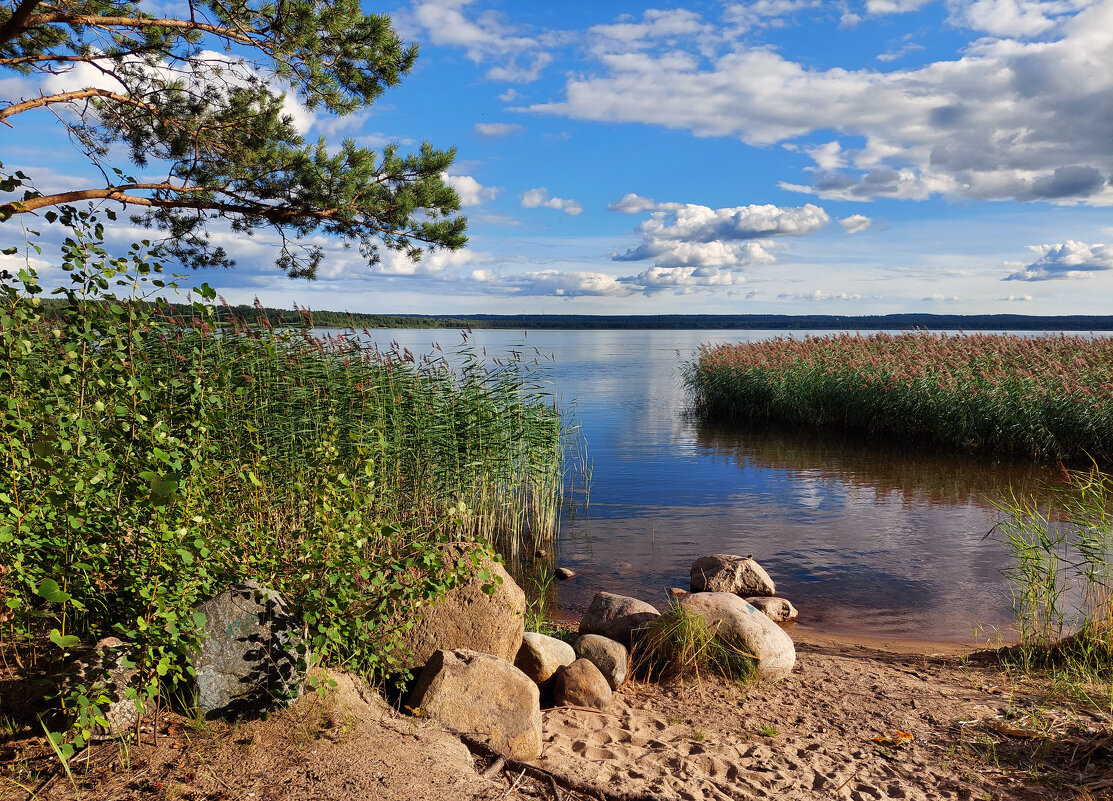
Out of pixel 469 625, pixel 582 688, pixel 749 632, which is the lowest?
pixel 582 688

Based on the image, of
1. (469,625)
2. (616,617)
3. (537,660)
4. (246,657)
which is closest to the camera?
(246,657)

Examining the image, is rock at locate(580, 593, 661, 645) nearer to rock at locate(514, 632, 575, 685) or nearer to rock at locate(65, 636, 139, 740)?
rock at locate(514, 632, 575, 685)

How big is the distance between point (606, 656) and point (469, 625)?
4.25 feet

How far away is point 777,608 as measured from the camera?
8.72m

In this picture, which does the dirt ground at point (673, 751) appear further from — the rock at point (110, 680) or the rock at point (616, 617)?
the rock at point (616, 617)

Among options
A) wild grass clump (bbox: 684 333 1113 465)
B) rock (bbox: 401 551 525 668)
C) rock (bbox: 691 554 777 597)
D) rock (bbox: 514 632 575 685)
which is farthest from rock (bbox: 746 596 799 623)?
wild grass clump (bbox: 684 333 1113 465)

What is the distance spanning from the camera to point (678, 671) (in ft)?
20.8

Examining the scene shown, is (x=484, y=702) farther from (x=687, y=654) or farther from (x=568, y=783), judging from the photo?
(x=687, y=654)

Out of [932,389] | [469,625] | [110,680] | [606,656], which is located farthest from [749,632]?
[932,389]

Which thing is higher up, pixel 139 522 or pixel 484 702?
pixel 139 522

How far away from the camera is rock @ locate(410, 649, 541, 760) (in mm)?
4715

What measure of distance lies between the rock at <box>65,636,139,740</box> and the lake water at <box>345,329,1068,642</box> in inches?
227

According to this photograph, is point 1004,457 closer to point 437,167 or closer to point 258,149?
A: point 437,167

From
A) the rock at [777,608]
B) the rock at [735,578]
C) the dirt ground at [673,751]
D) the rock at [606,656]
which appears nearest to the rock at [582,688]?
the dirt ground at [673,751]
